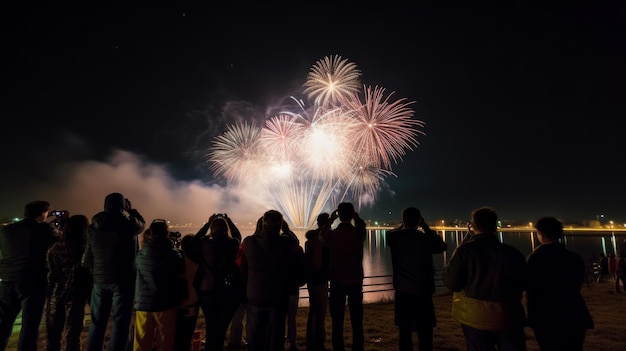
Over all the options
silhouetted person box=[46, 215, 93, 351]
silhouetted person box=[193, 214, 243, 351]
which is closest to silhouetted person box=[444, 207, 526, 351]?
silhouetted person box=[193, 214, 243, 351]

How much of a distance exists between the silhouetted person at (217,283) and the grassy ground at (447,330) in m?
2.16

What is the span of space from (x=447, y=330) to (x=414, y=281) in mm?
4040

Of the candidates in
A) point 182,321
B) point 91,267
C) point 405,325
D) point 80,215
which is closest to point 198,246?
point 182,321

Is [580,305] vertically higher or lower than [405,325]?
higher

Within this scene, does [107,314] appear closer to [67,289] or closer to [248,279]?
[67,289]

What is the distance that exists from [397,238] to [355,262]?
30.8 inches

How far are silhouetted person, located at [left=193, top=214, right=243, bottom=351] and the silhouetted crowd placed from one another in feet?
0.04

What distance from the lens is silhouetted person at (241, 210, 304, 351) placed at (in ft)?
13.1

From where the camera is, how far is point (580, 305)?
3.38 meters

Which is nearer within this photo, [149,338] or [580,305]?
[580,305]

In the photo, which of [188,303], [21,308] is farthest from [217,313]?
[21,308]

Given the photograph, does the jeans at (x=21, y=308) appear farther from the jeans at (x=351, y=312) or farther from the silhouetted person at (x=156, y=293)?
the jeans at (x=351, y=312)

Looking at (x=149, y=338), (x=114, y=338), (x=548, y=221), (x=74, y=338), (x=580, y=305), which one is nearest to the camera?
(x=580, y=305)

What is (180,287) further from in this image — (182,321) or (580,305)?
(580,305)
